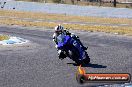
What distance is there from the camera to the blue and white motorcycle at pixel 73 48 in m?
13.3

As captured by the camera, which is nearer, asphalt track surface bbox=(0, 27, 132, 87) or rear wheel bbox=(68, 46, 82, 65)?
asphalt track surface bbox=(0, 27, 132, 87)

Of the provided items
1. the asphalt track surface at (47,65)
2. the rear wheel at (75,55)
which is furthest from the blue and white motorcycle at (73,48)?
the asphalt track surface at (47,65)

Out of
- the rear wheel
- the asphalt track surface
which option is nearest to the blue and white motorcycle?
the rear wheel

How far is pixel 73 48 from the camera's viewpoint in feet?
43.7

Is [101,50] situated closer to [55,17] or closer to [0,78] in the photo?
[0,78]

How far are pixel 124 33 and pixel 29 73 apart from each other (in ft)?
53.6

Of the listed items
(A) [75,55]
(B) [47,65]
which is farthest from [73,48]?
(B) [47,65]

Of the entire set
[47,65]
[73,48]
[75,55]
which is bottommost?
[47,65]

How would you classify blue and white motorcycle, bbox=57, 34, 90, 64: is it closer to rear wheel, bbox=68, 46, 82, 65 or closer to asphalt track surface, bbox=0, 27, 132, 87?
rear wheel, bbox=68, 46, 82, 65

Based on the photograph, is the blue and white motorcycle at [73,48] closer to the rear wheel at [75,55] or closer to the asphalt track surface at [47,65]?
the rear wheel at [75,55]

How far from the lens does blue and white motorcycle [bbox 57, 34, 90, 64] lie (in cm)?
1329

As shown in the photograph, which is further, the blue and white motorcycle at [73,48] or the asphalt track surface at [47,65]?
Answer: the blue and white motorcycle at [73,48]

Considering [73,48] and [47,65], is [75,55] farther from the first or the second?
[47,65]

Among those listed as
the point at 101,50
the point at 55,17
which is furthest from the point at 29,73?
the point at 55,17
